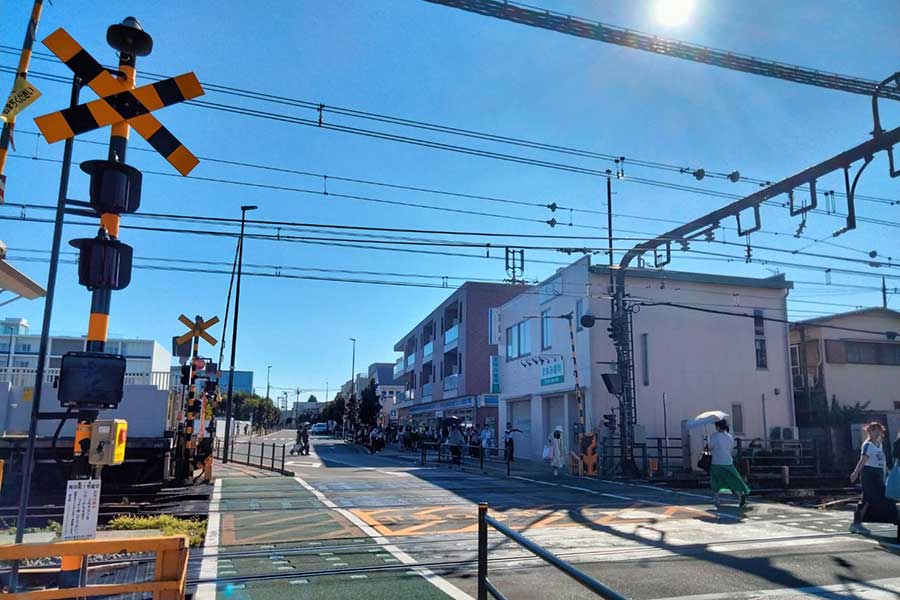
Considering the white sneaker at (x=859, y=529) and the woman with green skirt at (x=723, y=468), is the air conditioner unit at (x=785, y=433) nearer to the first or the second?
the woman with green skirt at (x=723, y=468)

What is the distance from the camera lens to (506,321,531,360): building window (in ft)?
104

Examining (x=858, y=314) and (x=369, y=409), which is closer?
(x=858, y=314)

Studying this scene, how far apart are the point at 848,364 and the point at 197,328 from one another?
2579 cm

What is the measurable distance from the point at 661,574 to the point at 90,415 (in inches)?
232

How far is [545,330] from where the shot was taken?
96.4 feet

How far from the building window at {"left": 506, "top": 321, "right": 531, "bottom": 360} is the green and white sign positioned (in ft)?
8.62

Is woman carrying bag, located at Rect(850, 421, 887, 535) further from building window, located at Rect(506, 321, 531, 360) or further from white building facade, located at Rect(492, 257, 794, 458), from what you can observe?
building window, located at Rect(506, 321, 531, 360)

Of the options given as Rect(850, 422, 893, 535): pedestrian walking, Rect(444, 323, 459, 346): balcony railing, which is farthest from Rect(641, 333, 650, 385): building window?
Rect(444, 323, 459, 346): balcony railing

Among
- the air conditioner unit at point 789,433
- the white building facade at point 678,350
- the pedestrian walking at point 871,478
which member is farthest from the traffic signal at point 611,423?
the pedestrian walking at point 871,478

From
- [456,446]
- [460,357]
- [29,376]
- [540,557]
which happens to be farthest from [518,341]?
[540,557]

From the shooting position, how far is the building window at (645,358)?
82.3 ft

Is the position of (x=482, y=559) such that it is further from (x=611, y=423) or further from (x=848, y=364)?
(x=848, y=364)

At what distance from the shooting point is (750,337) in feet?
88.6

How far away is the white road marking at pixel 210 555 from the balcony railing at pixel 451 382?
3403cm
